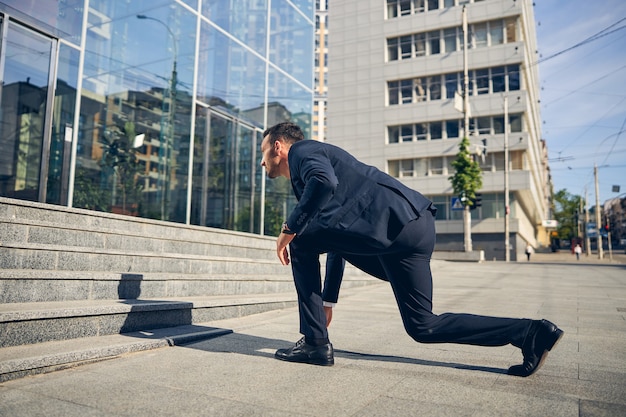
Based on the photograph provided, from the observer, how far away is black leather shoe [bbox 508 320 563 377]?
2.69m

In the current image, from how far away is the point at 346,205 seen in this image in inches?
112

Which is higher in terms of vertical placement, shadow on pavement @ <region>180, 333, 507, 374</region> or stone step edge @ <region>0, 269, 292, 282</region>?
stone step edge @ <region>0, 269, 292, 282</region>

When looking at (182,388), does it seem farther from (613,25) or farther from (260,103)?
(613,25)

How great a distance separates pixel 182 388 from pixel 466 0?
43862 millimetres

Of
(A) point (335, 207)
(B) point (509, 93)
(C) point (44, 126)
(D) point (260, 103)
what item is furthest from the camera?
(B) point (509, 93)

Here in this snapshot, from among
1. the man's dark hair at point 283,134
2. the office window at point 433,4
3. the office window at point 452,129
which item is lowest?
the man's dark hair at point 283,134

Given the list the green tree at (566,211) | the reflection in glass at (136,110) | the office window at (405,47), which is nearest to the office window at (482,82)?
the office window at (405,47)

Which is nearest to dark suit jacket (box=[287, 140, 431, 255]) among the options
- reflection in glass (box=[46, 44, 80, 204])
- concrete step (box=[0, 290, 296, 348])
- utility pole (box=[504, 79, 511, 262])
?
concrete step (box=[0, 290, 296, 348])

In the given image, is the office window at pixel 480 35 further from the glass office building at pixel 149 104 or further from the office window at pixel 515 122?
the glass office building at pixel 149 104

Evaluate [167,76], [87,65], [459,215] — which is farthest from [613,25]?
[459,215]

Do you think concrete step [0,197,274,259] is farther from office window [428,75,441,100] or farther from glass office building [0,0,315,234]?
office window [428,75,441,100]

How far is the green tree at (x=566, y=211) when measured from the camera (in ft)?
291

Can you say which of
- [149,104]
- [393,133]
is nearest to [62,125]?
[149,104]

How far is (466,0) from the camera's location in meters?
39.5
